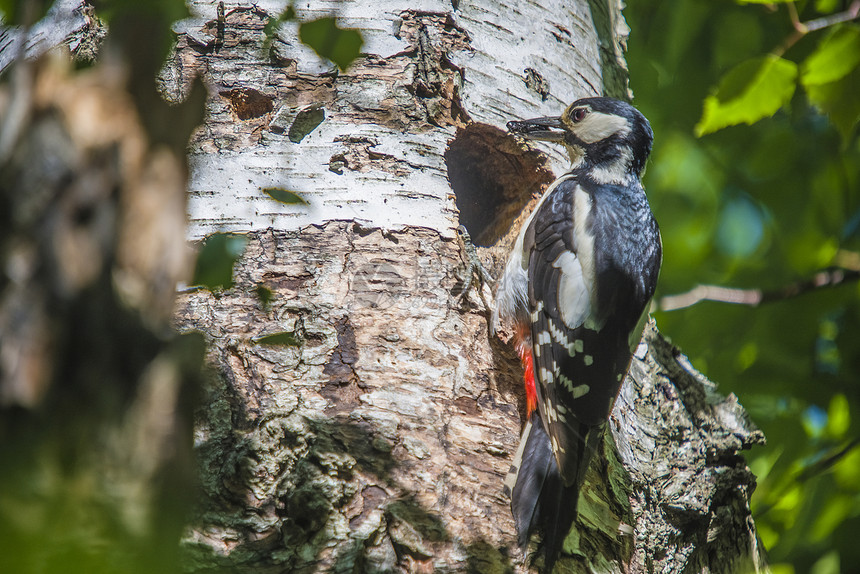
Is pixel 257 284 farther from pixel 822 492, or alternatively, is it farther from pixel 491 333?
pixel 822 492

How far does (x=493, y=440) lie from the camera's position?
5.64ft

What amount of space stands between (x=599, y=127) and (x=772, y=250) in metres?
1.13

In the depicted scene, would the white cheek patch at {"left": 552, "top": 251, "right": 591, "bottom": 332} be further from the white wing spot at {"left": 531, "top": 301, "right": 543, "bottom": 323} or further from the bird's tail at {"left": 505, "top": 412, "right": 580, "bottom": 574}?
the bird's tail at {"left": 505, "top": 412, "right": 580, "bottom": 574}

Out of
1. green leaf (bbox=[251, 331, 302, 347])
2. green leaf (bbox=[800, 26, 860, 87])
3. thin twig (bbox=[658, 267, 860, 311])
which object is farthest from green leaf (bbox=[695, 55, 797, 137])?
green leaf (bbox=[251, 331, 302, 347])

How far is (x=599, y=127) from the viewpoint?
2826 millimetres

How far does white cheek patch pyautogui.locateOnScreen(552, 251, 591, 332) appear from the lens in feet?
7.93

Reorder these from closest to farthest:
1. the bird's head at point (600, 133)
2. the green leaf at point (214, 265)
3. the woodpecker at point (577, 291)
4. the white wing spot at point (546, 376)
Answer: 1. the green leaf at point (214, 265)
2. the woodpecker at point (577, 291)
3. the white wing spot at point (546, 376)
4. the bird's head at point (600, 133)

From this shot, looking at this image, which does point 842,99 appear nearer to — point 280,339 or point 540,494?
point 540,494

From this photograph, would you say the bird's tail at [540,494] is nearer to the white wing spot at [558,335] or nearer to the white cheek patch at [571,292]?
the white wing spot at [558,335]

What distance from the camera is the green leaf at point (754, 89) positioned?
214 cm

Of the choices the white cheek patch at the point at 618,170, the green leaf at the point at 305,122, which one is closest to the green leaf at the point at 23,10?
the green leaf at the point at 305,122

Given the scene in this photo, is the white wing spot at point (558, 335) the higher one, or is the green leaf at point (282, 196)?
the green leaf at point (282, 196)

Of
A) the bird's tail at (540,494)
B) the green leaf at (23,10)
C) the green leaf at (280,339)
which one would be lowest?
the bird's tail at (540,494)

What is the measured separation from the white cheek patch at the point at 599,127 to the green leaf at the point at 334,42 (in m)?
1.15
